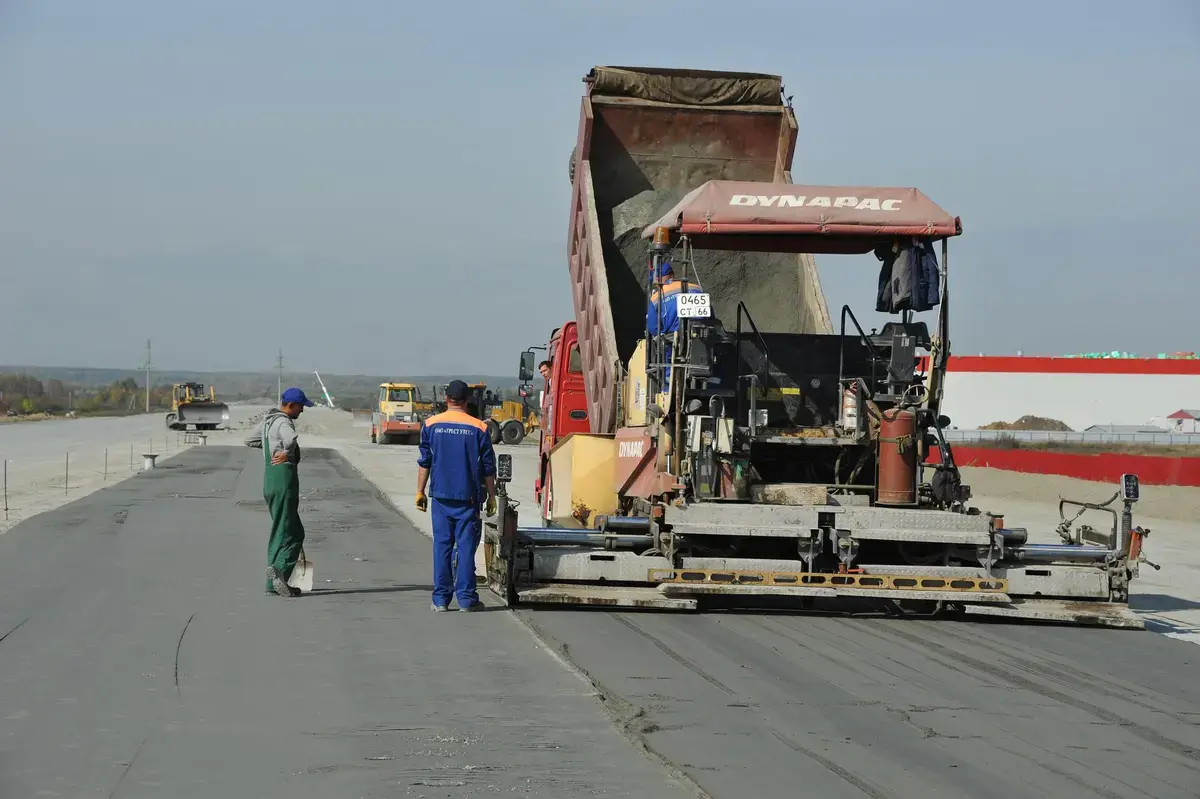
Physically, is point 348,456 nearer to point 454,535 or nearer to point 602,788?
point 454,535

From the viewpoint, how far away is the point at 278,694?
23.3ft

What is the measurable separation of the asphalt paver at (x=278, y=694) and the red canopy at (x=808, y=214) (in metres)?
3.27

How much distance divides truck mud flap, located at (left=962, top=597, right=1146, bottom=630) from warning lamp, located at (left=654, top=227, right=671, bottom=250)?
3.50m

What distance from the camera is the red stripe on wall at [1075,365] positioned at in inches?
3088

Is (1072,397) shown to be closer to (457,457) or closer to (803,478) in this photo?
(803,478)

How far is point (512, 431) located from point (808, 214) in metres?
46.1

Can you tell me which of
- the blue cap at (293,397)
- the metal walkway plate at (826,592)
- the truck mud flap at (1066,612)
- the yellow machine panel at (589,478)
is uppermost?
the blue cap at (293,397)

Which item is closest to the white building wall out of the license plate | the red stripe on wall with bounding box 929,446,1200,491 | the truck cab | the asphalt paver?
the red stripe on wall with bounding box 929,446,1200,491

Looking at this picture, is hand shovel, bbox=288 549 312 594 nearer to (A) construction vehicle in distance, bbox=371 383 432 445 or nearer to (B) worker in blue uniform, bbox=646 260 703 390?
(B) worker in blue uniform, bbox=646 260 703 390

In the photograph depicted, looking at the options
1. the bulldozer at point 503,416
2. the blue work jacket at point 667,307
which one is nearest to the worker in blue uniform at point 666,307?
the blue work jacket at point 667,307

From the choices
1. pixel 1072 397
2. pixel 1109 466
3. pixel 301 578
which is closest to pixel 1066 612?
pixel 301 578

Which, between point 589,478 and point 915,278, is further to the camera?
point 589,478

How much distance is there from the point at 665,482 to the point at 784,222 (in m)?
2.15

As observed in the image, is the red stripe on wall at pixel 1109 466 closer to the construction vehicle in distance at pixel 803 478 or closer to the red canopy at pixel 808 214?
the construction vehicle in distance at pixel 803 478
